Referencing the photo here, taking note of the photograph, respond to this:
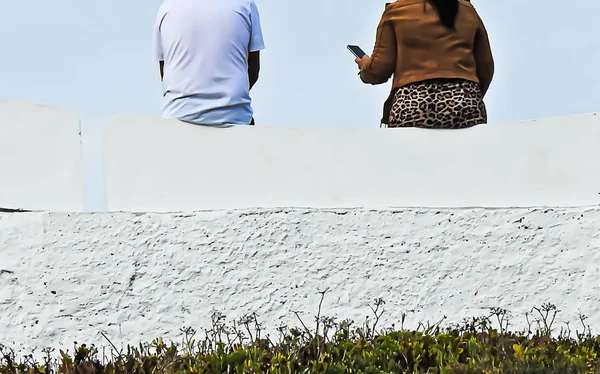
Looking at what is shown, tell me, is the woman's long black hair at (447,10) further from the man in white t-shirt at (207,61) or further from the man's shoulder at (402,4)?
the man in white t-shirt at (207,61)

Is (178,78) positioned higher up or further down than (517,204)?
higher up

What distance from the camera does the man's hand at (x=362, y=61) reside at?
21.1ft

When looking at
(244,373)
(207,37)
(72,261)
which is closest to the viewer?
(244,373)

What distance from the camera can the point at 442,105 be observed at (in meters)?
6.17

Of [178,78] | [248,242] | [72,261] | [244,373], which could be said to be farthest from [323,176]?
[244,373]

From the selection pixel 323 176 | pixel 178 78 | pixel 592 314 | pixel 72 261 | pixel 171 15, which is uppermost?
pixel 171 15

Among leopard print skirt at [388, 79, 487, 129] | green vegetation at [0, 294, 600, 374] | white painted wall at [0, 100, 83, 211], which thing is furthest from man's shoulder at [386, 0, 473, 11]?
green vegetation at [0, 294, 600, 374]

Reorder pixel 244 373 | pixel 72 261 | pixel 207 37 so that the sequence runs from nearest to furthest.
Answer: pixel 244 373 < pixel 72 261 < pixel 207 37

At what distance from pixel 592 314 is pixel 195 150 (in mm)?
2414

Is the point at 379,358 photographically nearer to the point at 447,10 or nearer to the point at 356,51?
the point at 447,10

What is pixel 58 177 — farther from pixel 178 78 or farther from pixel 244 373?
pixel 244 373

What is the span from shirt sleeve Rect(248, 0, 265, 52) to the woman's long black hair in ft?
3.47

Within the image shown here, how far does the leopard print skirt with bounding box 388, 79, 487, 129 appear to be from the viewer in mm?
6168

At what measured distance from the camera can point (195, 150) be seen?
6.03 m
